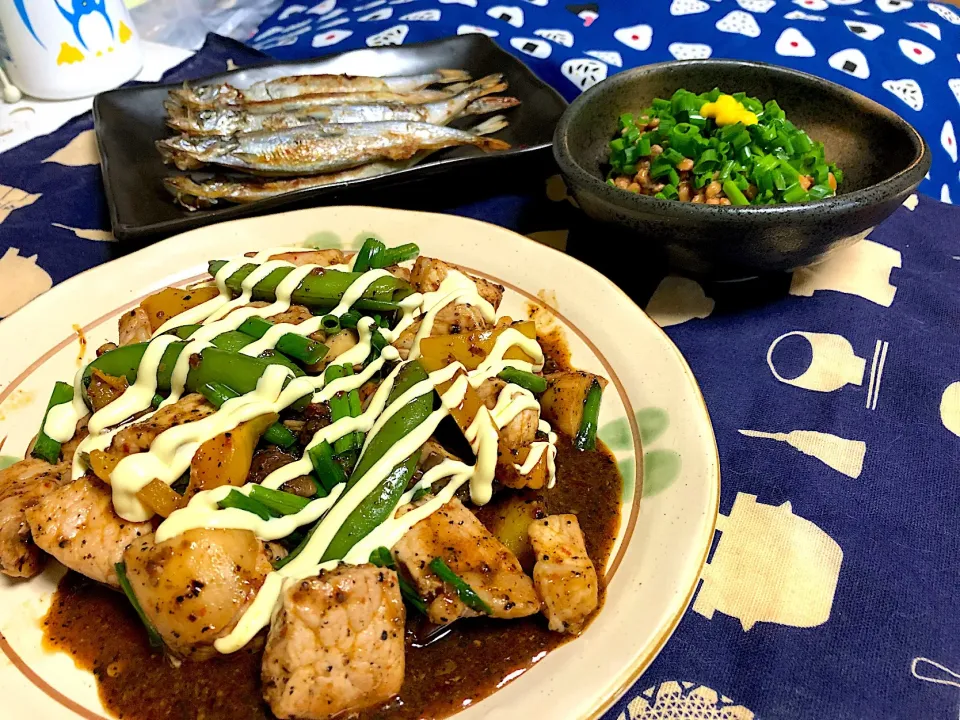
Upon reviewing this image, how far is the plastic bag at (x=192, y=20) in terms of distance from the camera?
4684mm

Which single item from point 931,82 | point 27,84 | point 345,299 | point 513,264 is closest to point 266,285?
point 345,299

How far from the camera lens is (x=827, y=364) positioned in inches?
95.2

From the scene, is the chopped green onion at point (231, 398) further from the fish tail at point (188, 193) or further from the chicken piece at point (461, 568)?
the fish tail at point (188, 193)

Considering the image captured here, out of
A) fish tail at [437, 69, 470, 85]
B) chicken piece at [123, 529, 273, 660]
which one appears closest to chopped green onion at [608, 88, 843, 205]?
fish tail at [437, 69, 470, 85]

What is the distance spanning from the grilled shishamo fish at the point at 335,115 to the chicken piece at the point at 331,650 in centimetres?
262

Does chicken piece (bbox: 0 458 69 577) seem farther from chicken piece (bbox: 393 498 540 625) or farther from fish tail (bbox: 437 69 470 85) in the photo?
fish tail (bbox: 437 69 470 85)

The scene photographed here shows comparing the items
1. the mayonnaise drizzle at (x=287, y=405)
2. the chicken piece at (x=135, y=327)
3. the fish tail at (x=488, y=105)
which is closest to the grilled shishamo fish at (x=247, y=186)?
the fish tail at (x=488, y=105)

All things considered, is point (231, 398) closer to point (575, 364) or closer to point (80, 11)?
point (575, 364)

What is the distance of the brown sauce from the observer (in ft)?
5.07

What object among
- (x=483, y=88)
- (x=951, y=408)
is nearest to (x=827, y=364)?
(x=951, y=408)

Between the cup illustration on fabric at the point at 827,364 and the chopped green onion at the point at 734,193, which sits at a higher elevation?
the chopped green onion at the point at 734,193

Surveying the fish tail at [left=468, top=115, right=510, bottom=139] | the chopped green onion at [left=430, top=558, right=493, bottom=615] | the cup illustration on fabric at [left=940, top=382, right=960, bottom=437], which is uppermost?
the fish tail at [left=468, top=115, right=510, bottom=139]

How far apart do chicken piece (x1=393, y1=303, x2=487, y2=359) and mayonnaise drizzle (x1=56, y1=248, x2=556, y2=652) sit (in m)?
0.02

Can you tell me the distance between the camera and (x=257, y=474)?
1.86 meters
